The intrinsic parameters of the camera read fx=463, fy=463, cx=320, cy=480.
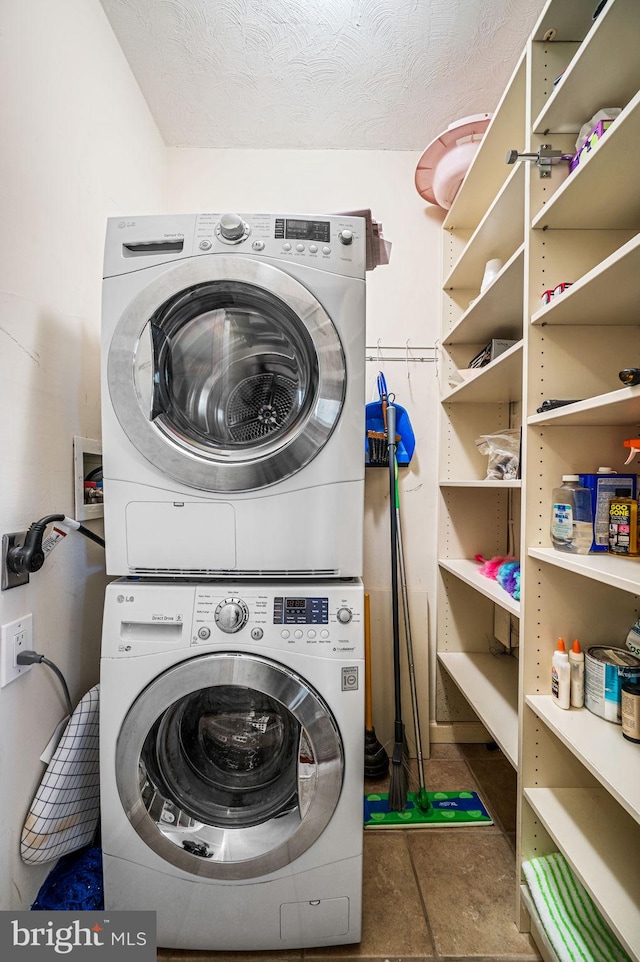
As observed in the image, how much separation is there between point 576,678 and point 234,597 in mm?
845

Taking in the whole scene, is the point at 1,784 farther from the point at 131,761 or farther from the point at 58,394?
the point at 58,394

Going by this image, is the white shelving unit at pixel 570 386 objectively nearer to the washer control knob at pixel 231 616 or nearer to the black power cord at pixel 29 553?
the washer control knob at pixel 231 616

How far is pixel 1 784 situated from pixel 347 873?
808 mm

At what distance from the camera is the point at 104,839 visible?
1091 mm

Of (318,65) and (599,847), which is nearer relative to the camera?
(599,847)

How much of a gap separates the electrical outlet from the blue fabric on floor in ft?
1.88

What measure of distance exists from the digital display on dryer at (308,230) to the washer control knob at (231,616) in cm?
91

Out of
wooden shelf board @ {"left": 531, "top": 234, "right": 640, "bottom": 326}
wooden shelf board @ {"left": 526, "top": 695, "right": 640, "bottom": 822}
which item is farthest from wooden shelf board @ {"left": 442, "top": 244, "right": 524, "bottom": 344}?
wooden shelf board @ {"left": 526, "top": 695, "right": 640, "bottom": 822}

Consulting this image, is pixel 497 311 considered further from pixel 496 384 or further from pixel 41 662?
pixel 41 662

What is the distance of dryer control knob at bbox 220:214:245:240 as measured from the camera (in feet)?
3.67

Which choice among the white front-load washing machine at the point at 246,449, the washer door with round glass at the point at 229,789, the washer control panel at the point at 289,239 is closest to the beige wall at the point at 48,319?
the white front-load washing machine at the point at 246,449

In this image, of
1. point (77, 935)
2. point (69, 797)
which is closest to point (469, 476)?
point (69, 797)

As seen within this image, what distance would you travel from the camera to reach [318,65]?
1.64 m

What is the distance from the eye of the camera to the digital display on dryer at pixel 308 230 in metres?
1.15
